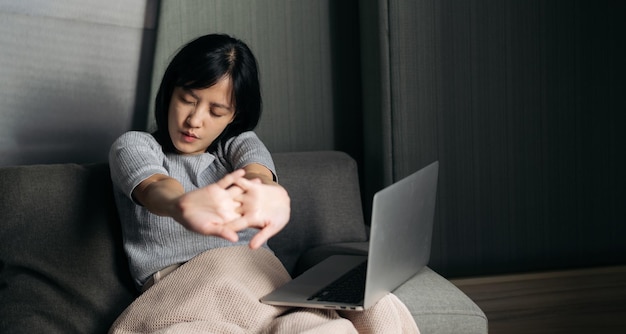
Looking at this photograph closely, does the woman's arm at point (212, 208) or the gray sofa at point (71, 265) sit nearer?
the woman's arm at point (212, 208)

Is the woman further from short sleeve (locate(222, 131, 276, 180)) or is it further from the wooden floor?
the wooden floor

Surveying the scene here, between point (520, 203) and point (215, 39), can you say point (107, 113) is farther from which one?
point (520, 203)

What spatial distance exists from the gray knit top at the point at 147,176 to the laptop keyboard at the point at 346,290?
258 millimetres

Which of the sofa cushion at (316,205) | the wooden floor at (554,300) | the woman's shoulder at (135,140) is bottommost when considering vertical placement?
the wooden floor at (554,300)

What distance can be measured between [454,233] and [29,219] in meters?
1.17

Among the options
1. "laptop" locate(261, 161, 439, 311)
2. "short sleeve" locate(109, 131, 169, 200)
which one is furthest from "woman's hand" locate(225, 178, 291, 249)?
"short sleeve" locate(109, 131, 169, 200)

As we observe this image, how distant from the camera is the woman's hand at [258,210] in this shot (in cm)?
127

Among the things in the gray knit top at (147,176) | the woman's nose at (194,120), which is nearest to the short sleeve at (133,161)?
the gray knit top at (147,176)

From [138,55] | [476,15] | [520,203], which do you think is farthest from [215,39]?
[520,203]

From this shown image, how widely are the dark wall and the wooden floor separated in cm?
5

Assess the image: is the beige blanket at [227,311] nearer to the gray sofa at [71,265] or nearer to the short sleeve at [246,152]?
the gray sofa at [71,265]

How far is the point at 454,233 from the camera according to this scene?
217 centimetres

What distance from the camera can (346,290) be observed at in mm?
1516

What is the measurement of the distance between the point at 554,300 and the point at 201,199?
136cm
